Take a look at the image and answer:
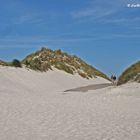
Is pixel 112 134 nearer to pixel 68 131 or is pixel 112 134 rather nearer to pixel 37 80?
pixel 68 131

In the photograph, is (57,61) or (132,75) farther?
(57,61)

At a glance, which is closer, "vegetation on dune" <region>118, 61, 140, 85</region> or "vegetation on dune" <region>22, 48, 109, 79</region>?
"vegetation on dune" <region>118, 61, 140, 85</region>

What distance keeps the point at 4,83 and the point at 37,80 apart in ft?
37.3

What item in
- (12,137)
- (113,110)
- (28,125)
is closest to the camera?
(12,137)

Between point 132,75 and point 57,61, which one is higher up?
point 57,61

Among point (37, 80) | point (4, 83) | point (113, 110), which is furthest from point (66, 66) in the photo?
point (113, 110)

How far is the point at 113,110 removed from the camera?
19531mm

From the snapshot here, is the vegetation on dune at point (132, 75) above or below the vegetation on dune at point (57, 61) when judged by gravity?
below

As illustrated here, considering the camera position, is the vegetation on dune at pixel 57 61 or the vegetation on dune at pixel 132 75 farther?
the vegetation on dune at pixel 57 61

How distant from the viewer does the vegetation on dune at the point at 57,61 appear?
64375mm

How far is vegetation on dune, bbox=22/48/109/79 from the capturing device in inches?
2534

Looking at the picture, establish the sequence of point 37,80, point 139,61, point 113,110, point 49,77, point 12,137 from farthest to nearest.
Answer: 1. point 49,77
2. point 37,80
3. point 139,61
4. point 113,110
5. point 12,137

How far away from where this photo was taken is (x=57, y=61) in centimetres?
7000

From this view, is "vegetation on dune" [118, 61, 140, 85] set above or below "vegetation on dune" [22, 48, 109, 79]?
below
